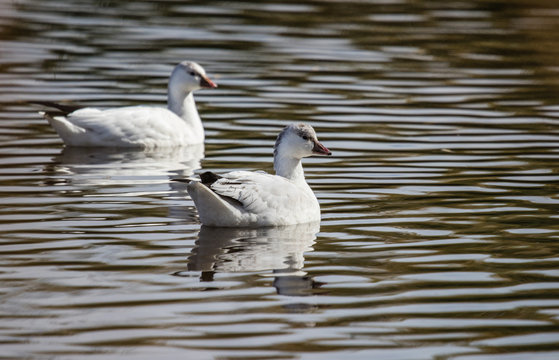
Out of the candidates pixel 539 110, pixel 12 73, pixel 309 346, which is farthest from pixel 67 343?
pixel 12 73

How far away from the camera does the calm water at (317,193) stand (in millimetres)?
7055

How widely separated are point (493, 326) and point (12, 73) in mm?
12041

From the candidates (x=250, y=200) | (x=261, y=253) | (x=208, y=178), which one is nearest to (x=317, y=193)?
(x=250, y=200)

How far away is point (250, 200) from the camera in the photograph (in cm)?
954

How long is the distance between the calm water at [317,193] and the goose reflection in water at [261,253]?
3 centimetres

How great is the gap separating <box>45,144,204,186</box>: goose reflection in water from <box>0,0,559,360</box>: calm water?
50 millimetres

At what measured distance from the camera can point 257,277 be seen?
8117 mm

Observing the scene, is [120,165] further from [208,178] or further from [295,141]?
[208,178]

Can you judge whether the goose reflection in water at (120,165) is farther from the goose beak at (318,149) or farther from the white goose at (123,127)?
the goose beak at (318,149)

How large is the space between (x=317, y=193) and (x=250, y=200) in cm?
178

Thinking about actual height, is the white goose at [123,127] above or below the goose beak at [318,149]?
below

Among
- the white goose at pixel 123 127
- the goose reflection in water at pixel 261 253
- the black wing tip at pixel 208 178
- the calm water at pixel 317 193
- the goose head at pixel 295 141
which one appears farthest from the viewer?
the white goose at pixel 123 127

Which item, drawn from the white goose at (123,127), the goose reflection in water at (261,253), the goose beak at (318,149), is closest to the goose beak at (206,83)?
the white goose at (123,127)

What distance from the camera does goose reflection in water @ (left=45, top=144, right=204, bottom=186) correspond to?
11773mm
